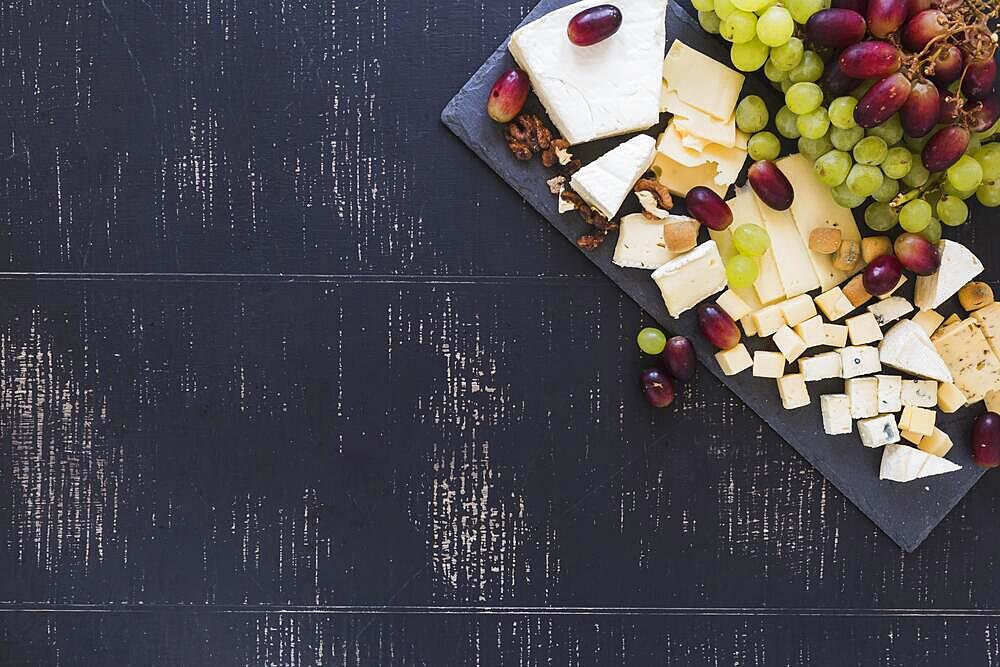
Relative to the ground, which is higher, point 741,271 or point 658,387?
point 741,271

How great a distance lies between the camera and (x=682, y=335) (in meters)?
0.87

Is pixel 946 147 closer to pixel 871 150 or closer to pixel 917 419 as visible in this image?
pixel 871 150

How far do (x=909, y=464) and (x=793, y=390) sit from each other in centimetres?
14

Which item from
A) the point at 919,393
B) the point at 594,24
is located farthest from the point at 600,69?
the point at 919,393

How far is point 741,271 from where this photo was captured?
0.83 meters

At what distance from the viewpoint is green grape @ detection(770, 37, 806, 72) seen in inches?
30.6

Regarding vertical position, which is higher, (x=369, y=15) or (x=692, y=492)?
(x=369, y=15)

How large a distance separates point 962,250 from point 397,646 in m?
0.72

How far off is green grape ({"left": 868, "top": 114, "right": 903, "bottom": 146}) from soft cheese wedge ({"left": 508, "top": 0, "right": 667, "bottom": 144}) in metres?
0.21

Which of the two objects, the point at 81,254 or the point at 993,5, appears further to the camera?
the point at 81,254

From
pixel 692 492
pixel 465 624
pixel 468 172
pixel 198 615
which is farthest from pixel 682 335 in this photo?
pixel 198 615

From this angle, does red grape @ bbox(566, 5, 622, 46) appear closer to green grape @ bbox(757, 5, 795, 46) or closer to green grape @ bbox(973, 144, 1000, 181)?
green grape @ bbox(757, 5, 795, 46)

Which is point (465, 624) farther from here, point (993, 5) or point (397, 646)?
point (993, 5)

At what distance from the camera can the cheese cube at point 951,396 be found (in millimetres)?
864
